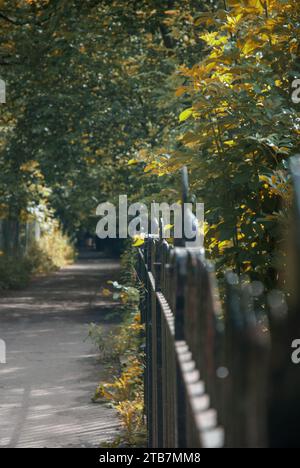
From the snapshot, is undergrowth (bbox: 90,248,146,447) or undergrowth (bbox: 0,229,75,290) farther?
undergrowth (bbox: 0,229,75,290)

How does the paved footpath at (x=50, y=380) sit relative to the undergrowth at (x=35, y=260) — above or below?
below

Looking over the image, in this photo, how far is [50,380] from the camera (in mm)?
8703

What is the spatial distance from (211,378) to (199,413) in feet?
0.22

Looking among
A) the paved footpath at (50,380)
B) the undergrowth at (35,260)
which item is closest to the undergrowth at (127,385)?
the paved footpath at (50,380)

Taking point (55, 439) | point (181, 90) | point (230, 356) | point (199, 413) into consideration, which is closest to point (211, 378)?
point (199, 413)

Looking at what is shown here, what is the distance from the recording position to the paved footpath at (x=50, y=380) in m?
6.34

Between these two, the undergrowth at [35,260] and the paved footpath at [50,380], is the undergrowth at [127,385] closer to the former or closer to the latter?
the paved footpath at [50,380]

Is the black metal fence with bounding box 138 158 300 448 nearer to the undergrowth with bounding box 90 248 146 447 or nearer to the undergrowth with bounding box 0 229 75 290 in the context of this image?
the undergrowth with bounding box 90 248 146 447

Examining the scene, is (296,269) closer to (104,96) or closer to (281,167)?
(281,167)

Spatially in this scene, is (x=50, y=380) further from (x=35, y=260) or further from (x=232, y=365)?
(x=35, y=260)

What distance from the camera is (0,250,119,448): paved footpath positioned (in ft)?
20.8

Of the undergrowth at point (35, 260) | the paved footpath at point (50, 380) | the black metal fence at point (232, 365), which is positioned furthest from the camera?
the undergrowth at point (35, 260)

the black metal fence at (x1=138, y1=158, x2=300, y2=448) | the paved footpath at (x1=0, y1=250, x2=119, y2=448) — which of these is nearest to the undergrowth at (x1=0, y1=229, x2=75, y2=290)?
the paved footpath at (x1=0, y1=250, x2=119, y2=448)

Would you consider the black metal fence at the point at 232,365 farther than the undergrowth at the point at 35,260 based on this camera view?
No
